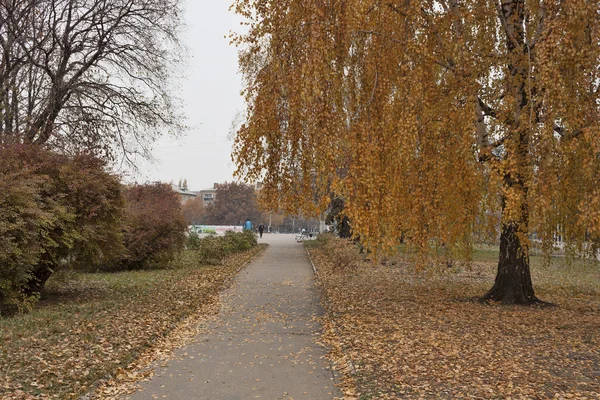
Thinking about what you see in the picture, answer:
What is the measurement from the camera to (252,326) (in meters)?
9.22

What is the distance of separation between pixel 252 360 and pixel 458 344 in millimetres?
2889

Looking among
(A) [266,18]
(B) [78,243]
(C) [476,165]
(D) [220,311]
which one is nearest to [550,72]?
(C) [476,165]

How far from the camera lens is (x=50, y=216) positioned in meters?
10.2

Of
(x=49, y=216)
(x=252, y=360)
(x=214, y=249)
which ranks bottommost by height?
(x=252, y=360)

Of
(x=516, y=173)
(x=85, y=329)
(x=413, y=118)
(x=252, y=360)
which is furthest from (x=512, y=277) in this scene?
(x=85, y=329)

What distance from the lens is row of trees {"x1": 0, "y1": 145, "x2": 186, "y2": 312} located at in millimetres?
9742

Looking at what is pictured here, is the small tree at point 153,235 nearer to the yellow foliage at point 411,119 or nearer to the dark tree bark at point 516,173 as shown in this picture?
the yellow foliage at point 411,119

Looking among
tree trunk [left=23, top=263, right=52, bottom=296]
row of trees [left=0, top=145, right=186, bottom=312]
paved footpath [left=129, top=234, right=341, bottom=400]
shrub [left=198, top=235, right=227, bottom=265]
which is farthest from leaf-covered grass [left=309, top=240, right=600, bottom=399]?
shrub [left=198, top=235, right=227, bottom=265]

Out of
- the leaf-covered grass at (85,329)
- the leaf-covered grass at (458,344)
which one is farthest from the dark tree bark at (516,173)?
the leaf-covered grass at (85,329)

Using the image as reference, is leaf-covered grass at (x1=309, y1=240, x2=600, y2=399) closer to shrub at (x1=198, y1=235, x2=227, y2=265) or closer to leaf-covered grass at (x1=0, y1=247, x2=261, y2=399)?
leaf-covered grass at (x1=0, y1=247, x2=261, y2=399)

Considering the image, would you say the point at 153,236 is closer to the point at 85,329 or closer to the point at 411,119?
the point at 85,329

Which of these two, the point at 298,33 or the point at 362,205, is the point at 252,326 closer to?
the point at 362,205

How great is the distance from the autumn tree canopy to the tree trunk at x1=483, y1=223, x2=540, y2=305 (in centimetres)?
151

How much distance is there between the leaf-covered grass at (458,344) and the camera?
18.8 feet
